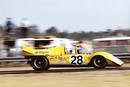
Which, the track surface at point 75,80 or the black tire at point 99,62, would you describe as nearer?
the track surface at point 75,80

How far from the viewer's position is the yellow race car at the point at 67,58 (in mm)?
16719

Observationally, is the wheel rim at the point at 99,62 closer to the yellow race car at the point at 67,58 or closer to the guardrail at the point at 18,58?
the yellow race car at the point at 67,58

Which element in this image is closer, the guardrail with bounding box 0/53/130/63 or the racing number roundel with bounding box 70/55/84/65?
the racing number roundel with bounding box 70/55/84/65

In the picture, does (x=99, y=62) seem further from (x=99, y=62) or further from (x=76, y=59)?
(x=76, y=59)

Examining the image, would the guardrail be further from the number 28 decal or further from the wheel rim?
the number 28 decal

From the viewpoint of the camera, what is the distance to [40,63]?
677 inches

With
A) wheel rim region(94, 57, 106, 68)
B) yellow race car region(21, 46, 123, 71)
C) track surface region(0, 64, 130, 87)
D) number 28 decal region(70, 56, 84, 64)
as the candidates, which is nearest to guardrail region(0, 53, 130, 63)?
yellow race car region(21, 46, 123, 71)

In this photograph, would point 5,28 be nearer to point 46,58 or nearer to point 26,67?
point 26,67

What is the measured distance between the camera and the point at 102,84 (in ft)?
40.9


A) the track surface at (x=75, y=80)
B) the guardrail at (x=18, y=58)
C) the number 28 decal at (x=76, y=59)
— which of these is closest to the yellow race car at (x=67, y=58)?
the number 28 decal at (x=76, y=59)

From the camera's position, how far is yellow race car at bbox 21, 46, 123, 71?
54.9 ft

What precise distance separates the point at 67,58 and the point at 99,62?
3.70 feet

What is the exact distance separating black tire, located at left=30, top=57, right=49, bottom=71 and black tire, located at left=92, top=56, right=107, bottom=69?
5.53ft

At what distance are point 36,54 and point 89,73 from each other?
2.57m
